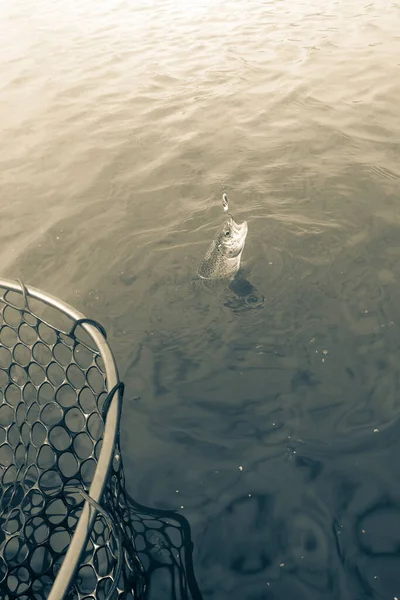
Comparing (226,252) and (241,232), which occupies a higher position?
(241,232)

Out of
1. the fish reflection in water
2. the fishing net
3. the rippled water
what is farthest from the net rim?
the fish reflection in water

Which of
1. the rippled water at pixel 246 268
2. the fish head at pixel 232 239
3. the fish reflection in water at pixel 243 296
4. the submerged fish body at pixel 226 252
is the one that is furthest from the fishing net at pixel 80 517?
the fish head at pixel 232 239

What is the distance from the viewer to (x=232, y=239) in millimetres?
5512

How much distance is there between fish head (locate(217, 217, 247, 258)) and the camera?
5.43 m

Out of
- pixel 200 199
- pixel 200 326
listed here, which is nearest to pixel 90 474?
pixel 200 326

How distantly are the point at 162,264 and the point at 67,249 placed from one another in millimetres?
1589

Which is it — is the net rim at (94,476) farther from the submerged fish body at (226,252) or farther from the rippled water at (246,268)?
the submerged fish body at (226,252)

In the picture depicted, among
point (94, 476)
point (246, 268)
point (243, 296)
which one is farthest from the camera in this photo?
point (246, 268)

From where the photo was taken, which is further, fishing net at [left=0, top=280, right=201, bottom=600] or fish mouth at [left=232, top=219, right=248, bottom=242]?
fish mouth at [left=232, top=219, right=248, bottom=242]

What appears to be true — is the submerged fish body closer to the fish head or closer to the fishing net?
the fish head

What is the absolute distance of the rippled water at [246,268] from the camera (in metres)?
3.52

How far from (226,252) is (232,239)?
0.18m

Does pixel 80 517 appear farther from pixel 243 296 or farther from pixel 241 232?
pixel 241 232

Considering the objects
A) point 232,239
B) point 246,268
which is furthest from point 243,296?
point 232,239
